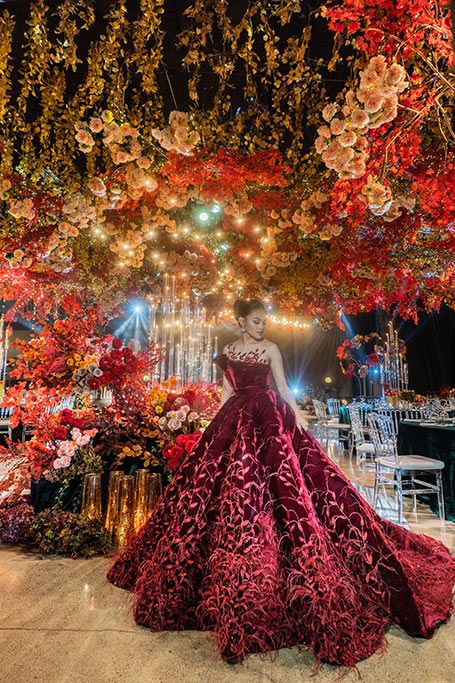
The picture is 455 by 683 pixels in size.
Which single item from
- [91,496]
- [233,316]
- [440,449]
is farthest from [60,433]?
[440,449]

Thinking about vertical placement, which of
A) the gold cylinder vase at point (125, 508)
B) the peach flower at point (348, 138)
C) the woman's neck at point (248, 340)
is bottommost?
the gold cylinder vase at point (125, 508)

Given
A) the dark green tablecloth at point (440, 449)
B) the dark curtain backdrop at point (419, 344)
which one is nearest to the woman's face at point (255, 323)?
the dark green tablecloth at point (440, 449)

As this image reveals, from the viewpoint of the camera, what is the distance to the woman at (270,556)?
1655 mm

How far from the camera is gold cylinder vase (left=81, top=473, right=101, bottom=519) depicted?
299cm

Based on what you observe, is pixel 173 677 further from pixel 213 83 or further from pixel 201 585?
pixel 213 83

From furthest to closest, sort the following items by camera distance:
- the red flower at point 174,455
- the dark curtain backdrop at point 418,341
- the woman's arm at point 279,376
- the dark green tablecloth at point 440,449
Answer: the dark curtain backdrop at point 418,341, the dark green tablecloth at point 440,449, the red flower at point 174,455, the woman's arm at point 279,376

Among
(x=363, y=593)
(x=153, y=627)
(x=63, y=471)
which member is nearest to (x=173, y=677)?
(x=153, y=627)

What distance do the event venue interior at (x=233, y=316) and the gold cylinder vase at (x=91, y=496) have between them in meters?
0.01

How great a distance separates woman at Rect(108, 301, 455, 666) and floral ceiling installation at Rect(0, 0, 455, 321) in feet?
4.99

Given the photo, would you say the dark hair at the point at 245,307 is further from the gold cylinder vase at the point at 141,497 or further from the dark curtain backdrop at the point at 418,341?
the dark curtain backdrop at the point at 418,341

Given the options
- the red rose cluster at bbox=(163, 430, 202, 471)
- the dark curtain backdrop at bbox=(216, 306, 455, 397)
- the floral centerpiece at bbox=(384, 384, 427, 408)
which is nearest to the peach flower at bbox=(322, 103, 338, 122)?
the red rose cluster at bbox=(163, 430, 202, 471)

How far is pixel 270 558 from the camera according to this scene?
1.77 metres

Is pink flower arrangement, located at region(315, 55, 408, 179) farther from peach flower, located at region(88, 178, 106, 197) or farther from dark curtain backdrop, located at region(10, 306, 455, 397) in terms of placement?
dark curtain backdrop, located at region(10, 306, 455, 397)

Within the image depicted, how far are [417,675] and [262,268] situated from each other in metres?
3.65
